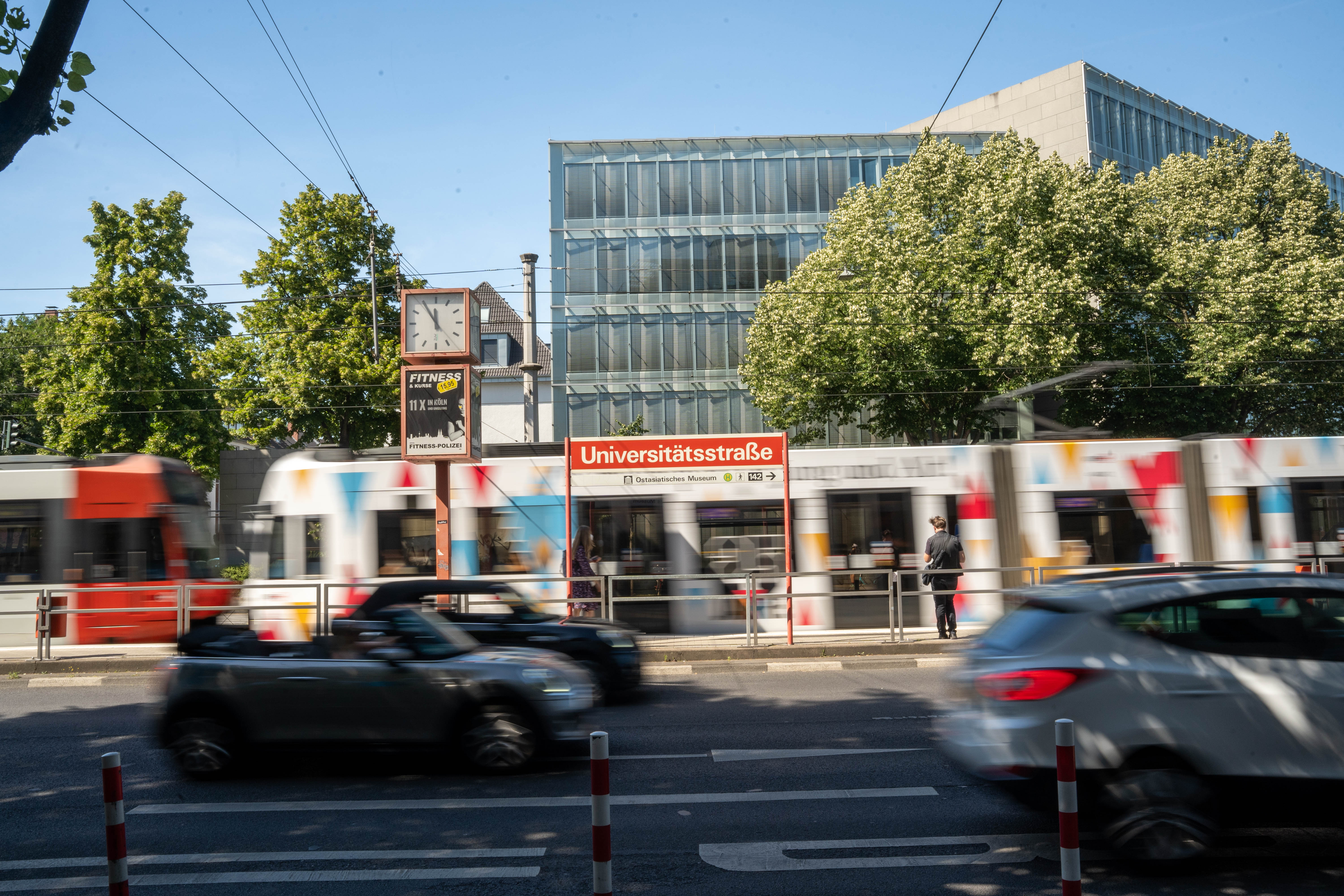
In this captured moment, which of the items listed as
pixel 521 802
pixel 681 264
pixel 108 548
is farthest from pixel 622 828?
pixel 681 264

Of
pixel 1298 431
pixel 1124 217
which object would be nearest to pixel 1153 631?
pixel 1124 217

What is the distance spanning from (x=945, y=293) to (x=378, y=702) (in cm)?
2540

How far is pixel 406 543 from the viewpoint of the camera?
1638 centimetres

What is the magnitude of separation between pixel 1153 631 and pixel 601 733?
3268 mm

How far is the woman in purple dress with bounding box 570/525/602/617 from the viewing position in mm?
14344

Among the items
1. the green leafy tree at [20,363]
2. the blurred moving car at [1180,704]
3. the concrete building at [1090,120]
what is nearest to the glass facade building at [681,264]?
the concrete building at [1090,120]

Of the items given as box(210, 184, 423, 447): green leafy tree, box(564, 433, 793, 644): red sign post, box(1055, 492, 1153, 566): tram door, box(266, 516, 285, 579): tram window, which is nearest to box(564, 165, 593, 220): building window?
box(210, 184, 423, 447): green leafy tree

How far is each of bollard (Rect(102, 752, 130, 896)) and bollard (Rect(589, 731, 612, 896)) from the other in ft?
5.68

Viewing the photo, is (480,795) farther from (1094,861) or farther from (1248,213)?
(1248,213)

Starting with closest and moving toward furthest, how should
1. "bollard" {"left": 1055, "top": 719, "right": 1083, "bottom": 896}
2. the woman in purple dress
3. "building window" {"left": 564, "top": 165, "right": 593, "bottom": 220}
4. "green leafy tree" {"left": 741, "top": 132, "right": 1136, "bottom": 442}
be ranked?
"bollard" {"left": 1055, "top": 719, "right": 1083, "bottom": 896} < the woman in purple dress < "green leafy tree" {"left": 741, "top": 132, "right": 1136, "bottom": 442} < "building window" {"left": 564, "top": 165, "right": 593, "bottom": 220}

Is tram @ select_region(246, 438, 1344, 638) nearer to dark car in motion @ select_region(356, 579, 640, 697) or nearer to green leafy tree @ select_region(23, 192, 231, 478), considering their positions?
dark car in motion @ select_region(356, 579, 640, 697)

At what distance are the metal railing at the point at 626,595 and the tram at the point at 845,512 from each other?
0.88 meters

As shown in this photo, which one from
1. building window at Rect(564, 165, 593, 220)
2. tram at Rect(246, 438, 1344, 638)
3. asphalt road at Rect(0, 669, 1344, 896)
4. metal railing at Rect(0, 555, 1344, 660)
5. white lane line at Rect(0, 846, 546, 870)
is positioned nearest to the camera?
asphalt road at Rect(0, 669, 1344, 896)

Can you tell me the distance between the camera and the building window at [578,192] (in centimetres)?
4462
